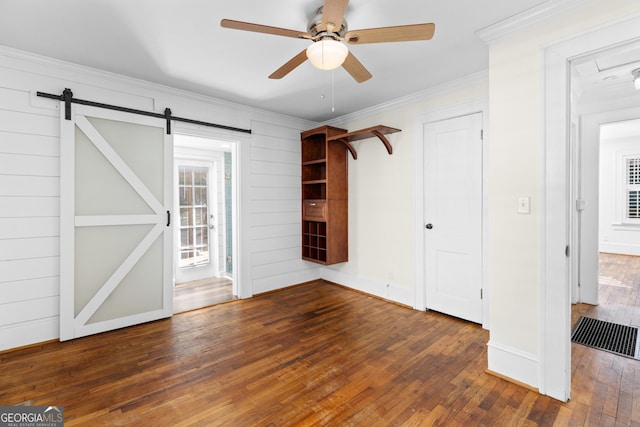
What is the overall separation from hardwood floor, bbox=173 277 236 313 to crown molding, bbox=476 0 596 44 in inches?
155

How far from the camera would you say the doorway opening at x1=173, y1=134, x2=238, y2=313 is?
4.81 m

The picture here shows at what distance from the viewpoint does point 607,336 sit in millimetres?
2770

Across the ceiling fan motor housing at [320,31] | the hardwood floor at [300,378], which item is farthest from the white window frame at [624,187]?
the ceiling fan motor housing at [320,31]

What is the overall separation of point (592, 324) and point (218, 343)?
3.77 meters

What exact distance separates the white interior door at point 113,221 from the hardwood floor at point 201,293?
1.46ft

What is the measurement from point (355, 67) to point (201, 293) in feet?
12.1

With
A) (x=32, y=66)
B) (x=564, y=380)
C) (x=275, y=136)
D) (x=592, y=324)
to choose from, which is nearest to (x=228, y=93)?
(x=275, y=136)

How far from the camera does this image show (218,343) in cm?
275

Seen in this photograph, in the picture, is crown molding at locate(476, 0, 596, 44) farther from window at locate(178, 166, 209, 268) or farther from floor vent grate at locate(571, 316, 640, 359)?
window at locate(178, 166, 209, 268)

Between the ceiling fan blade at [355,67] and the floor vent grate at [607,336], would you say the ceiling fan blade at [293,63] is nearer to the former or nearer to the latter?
the ceiling fan blade at [355,67]

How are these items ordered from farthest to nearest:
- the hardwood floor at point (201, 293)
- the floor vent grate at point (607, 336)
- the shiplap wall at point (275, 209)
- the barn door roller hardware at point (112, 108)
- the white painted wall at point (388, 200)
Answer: the shiplap wall at point (275, 209) → the hardwood floor at point (201, 293) → the white painted wall at point (388, 200) → the barn door roller hardware at point (112, 108) → the floor vent grate at point (607, 336)

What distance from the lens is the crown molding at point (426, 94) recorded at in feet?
9.76

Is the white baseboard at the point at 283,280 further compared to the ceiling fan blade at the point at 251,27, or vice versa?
the white baseboard at the point at 283,280

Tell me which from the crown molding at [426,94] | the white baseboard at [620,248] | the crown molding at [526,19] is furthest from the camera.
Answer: the white baseboard at [620,248]
